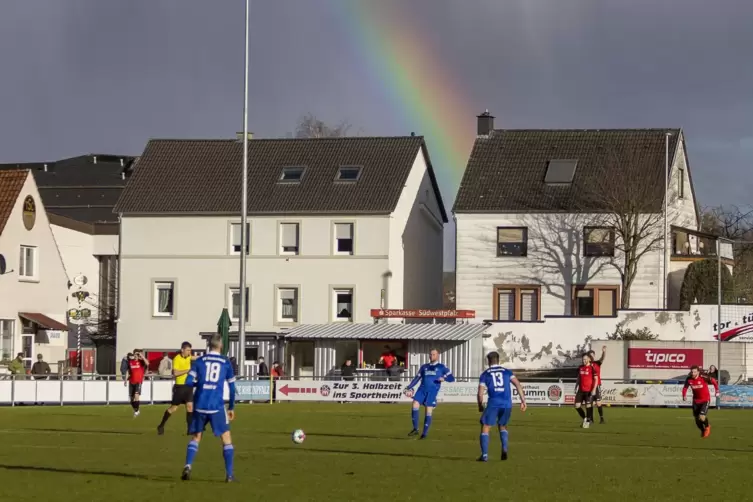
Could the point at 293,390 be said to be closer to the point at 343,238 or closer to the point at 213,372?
the point at 343,238

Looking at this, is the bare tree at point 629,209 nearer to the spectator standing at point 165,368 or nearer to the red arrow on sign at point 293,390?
the red arrow on sign at point 293,390

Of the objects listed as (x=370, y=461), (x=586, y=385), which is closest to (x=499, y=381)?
(x=370, y=461)

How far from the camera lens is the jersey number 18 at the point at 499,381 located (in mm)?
22031

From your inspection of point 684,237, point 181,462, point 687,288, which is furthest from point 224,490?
point 684,237

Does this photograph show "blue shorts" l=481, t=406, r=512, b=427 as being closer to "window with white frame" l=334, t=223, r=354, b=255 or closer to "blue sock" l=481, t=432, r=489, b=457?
"blue sock" l=481, t=432, r=489, b=457

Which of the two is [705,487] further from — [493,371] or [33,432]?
[33,432]

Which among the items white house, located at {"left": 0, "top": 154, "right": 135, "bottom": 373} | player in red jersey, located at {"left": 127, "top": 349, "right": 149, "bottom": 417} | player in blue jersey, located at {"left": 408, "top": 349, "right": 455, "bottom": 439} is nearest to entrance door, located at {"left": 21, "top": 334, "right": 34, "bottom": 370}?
white house, located at {"left": 0, "top": 154, "right": 135, "bottom": 373}

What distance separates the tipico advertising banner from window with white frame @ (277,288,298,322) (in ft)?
51.2

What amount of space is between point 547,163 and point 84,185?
39.0 metres

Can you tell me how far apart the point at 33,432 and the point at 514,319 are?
3902cm

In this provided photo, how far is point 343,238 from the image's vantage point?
2586 inches

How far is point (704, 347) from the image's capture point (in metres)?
55.7

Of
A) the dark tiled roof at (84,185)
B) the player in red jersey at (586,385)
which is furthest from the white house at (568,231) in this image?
the dark tiled roof at (84,185)

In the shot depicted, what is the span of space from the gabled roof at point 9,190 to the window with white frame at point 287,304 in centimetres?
1353
